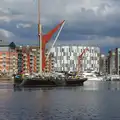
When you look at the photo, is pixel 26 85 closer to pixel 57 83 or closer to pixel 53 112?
pixel 57 83

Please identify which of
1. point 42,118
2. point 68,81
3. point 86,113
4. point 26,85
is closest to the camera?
point 42,118

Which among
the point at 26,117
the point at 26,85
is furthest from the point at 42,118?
the point at 26,85

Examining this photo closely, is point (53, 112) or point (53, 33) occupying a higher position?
point (53, 33)

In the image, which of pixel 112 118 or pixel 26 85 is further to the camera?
pixel 26 85

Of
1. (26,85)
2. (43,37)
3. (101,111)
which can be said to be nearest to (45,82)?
(26,85)

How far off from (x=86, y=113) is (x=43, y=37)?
115 metres

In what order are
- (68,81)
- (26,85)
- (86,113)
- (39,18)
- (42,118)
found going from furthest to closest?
(68,81) < (39,18) < (26,85) < (86,113) < (42,118)

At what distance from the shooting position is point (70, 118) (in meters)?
61.5

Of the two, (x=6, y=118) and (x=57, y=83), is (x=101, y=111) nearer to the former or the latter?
(x=6, y=118)

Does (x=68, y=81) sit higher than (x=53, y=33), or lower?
lower

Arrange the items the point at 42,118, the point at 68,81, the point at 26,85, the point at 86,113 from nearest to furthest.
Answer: the point at 42,118
the point at 86,113
the point at 26,85
the point at 68,81

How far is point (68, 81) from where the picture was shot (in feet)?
650

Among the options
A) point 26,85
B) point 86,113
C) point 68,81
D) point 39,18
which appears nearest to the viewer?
point 86,113

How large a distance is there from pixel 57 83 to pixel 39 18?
27.2 metres
